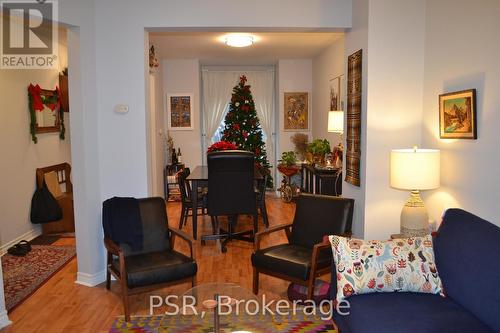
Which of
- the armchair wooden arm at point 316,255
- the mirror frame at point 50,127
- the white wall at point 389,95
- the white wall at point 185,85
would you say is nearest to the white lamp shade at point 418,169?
the white wall at point 389,95

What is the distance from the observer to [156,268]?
307 centimetres

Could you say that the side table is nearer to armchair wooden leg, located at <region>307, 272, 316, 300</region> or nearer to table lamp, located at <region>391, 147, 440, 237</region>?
armchair wooden leg, located at <region>307, 272, 316, 300</region>

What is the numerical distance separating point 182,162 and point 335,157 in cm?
340

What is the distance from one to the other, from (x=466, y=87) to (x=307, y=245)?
1.71 metres

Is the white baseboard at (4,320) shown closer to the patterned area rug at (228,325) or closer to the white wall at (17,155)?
the patterned area rug at (228,325)

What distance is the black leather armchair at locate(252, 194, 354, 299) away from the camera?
307cm

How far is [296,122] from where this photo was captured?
816cm

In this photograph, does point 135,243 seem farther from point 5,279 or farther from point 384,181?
point 384,181

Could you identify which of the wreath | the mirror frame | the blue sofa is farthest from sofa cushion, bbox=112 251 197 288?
the mirror frame

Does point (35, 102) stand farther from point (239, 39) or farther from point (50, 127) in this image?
point (239, 39)

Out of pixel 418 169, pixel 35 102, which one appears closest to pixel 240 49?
pixel 35 102

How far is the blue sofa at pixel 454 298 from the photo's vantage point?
6.61 feet

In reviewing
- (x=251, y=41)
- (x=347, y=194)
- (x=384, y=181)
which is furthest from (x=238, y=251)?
(x=251, y=41)

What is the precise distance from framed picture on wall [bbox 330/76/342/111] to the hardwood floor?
105 inches
